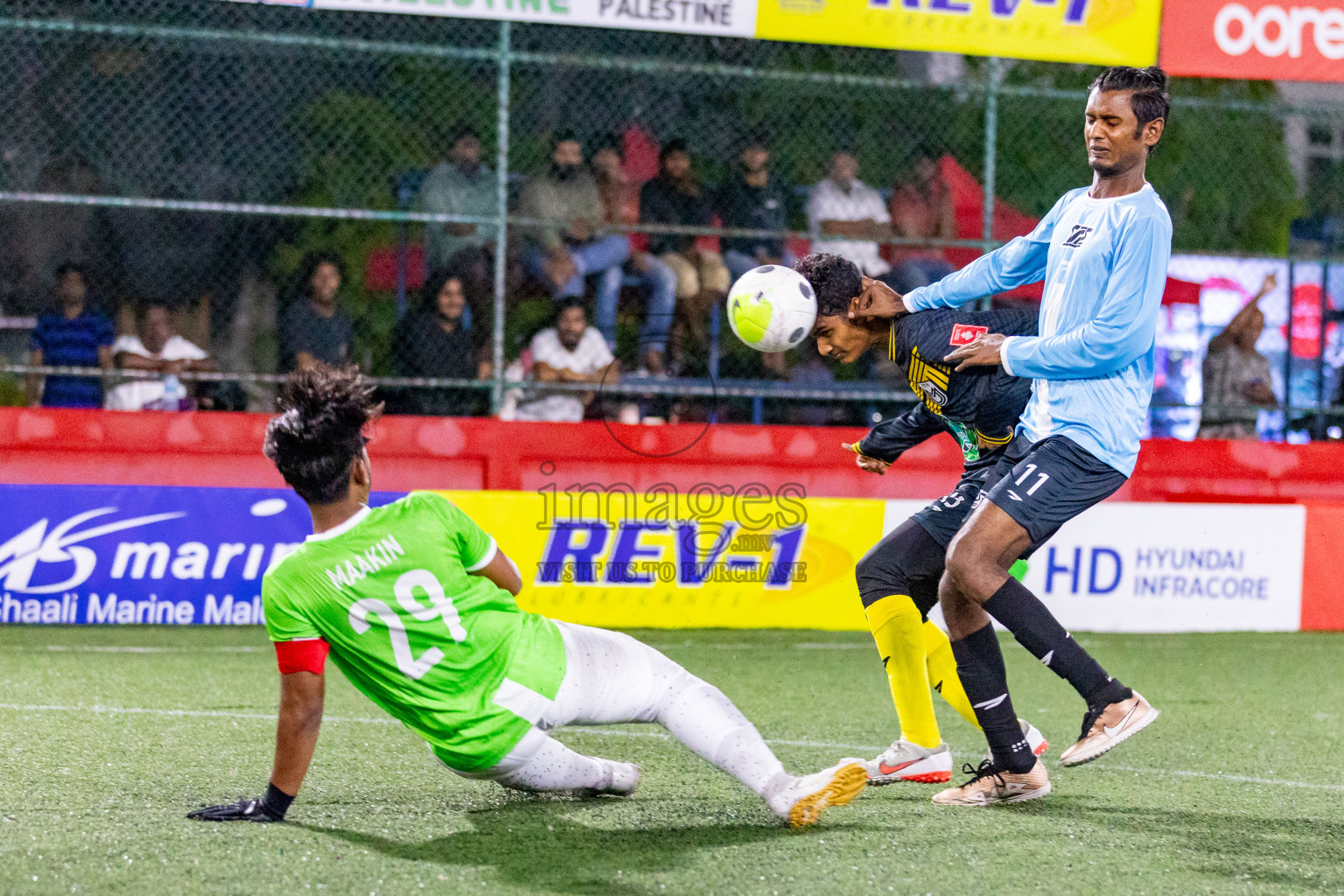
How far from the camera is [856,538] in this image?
8398mm

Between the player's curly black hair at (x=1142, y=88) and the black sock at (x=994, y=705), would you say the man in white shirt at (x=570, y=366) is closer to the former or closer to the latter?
the black sock at (x=994, y=705)

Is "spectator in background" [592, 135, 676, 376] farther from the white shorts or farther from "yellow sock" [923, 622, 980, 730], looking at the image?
the white shorts

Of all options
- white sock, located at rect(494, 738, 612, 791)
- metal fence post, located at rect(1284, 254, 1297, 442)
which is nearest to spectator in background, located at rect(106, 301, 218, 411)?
white sock, located at rect(494, 738, 612, 791)

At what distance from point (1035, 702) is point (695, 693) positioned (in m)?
3.04

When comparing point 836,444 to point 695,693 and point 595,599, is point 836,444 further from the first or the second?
point 695,693

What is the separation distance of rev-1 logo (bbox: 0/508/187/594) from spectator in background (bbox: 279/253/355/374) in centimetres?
179

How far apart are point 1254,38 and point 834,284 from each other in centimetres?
617

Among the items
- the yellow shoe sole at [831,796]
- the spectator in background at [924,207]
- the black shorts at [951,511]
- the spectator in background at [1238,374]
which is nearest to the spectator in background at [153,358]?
the spectator in background at [924,207]

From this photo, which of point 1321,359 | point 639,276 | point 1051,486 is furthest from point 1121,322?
point 1321,359

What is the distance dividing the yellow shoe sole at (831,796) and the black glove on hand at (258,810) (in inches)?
52.4

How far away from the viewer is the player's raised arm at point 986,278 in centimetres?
441

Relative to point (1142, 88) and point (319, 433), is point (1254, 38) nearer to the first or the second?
point (1142, 88)

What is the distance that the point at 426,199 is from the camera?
970cm

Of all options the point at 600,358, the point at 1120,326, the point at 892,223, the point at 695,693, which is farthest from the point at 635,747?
the point at 892,223
